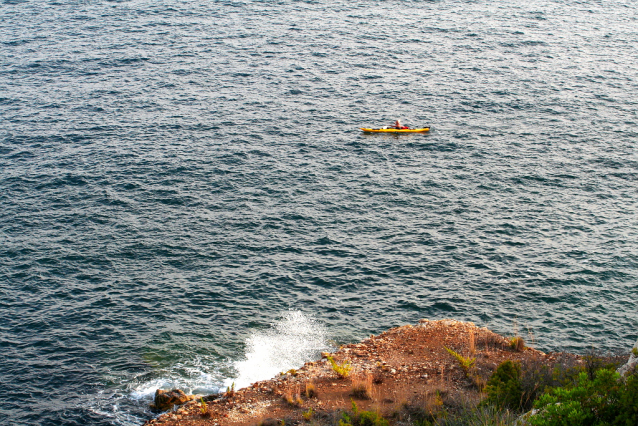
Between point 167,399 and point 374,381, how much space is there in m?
12.0

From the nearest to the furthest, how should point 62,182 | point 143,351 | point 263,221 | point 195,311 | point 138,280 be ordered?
point 143,351, point 195,311, point 138,280, point 263,221, point 62,182

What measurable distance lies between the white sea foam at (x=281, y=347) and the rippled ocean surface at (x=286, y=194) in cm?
20

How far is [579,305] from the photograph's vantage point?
49844 millimetres

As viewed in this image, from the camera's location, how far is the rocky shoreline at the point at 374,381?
33.4 m

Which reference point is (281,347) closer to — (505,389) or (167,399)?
(167,399)

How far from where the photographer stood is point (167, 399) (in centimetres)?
3825

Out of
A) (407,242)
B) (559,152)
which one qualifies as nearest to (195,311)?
(407,242)

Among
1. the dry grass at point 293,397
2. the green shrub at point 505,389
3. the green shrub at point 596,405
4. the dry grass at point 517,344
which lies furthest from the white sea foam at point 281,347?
the green shrub at point 596,405

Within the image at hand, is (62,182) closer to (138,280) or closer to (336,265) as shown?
(138,280)

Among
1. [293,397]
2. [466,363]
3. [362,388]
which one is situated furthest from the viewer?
[466,363]

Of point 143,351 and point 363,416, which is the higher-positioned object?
point 363,416

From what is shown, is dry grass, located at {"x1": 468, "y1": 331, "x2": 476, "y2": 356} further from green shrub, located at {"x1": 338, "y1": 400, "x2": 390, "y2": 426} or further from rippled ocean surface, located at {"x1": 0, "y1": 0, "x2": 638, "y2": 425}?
green shrub, located at {"x1": 338, "y1": 400, "x2": 390, "y2": 426}

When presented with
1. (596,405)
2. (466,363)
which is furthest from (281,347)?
(596,405)

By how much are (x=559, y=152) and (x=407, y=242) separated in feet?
88.9
